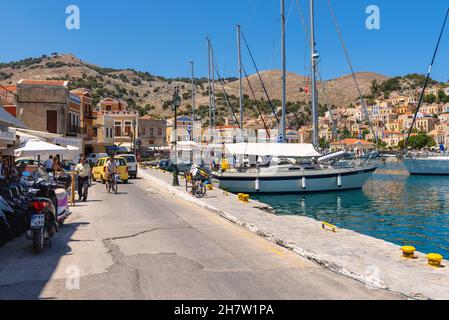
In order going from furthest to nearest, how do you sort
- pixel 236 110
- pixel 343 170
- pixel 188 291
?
pixel 236 110, pixel 343 170, pixel 188 291

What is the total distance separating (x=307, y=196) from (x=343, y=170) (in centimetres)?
398

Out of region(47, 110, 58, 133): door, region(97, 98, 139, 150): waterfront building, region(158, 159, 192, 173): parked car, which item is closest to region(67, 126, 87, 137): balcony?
region(47, 110, 58, 133): door

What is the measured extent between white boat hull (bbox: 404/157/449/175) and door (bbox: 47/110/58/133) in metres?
47.1

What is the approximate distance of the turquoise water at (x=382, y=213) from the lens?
15.5 m

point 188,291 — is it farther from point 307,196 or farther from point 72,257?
point 307,196

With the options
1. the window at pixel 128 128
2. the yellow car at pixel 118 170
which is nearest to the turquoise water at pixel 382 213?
the yellow car at pixel 118 170

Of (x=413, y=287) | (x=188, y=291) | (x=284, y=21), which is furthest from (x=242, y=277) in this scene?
(x=284, y=21)

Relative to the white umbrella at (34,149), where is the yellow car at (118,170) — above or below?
below

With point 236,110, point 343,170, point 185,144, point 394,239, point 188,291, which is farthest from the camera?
point 236,110

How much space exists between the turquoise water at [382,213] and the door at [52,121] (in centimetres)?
2592

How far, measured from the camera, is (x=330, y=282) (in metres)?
6.54

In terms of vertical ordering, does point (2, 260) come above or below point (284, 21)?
below

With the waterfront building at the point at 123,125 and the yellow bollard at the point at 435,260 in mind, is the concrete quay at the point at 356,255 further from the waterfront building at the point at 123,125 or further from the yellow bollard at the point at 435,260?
the waterfront building at the point at 123,125

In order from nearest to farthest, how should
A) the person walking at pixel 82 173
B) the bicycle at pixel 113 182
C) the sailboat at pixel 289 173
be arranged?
1. the person walking at pixel 82 173
2. the bicycle at pixel 113 182
3. the sailboat at pixel 289 173
